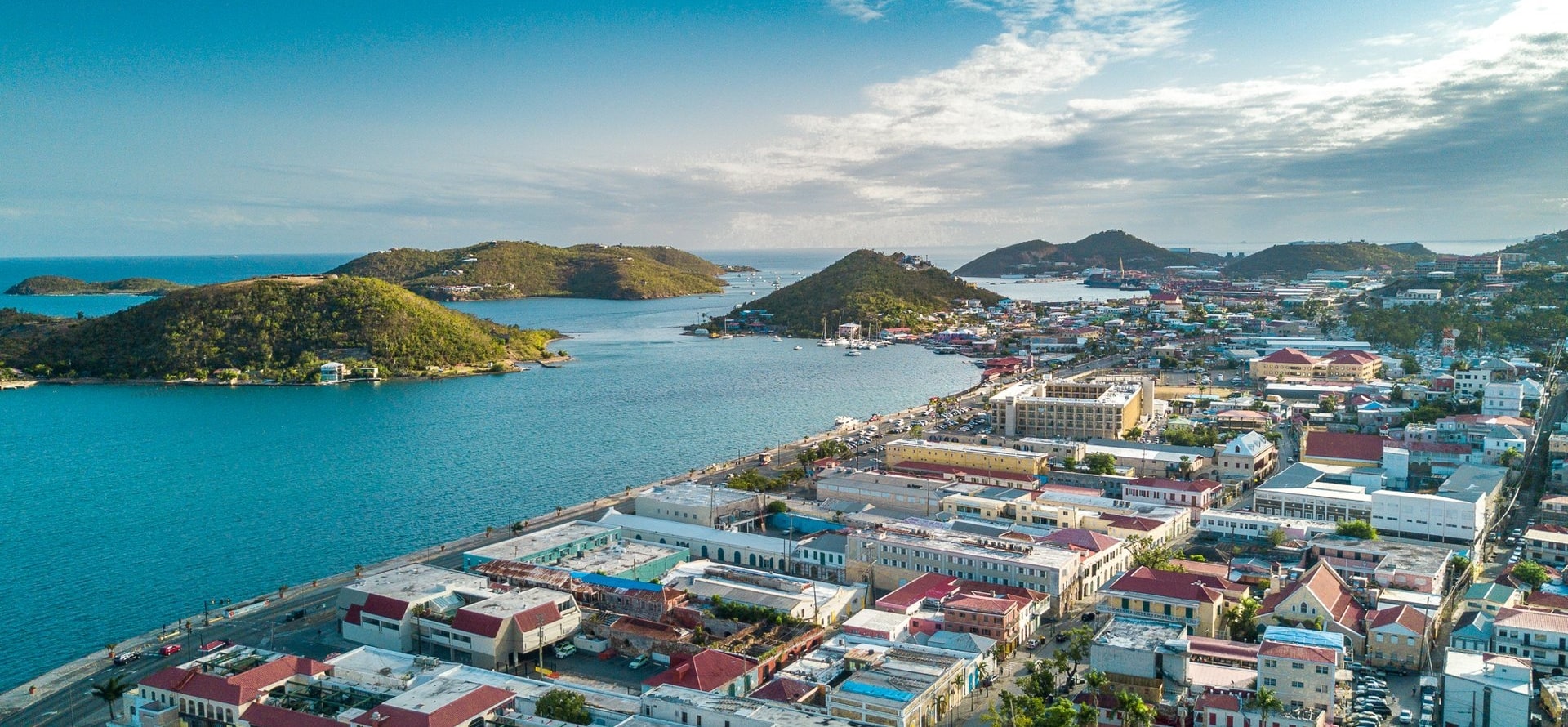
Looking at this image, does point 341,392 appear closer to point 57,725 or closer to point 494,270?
point 57,725

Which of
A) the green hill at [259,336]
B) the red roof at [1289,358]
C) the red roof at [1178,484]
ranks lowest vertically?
the red roof at [1178,484]

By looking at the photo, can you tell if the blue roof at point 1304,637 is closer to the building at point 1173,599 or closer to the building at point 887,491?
the building at point 1173,599

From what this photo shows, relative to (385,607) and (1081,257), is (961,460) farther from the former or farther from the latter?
(1081,257)

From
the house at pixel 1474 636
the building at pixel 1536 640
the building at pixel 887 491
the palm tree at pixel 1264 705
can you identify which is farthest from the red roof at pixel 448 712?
the building at pixel 1536 640

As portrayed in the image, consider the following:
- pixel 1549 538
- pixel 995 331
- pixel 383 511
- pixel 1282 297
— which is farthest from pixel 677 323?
pixel 1549 538

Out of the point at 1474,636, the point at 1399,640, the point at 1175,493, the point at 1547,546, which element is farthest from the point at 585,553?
the point at 1547,546

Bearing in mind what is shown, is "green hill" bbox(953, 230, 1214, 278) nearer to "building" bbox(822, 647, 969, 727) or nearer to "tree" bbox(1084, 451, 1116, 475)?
"tree" bbox(1084, 451, 1116, 475)
